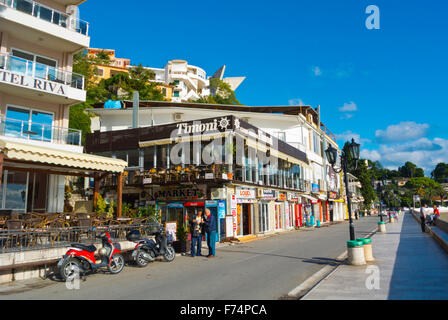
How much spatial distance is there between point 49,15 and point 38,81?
4.06m

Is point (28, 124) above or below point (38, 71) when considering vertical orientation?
below

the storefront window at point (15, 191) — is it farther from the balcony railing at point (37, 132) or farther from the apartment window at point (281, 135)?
the apartment window at point (281, 135)

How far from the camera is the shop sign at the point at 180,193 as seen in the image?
1977 cm

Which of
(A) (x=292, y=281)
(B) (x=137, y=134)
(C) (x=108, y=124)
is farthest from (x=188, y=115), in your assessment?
(A) (x=292, y=281)

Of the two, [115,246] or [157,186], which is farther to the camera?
[157,186]

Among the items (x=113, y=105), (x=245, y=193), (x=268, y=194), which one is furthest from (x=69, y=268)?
(x=113, y=105)

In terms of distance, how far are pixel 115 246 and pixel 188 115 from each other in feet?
87.1

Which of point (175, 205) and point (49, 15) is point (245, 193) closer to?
point (175, 205)

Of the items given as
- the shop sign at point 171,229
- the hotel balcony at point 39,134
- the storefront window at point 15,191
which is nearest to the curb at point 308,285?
the shop sign at point 171,229

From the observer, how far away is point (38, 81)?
16.9 meters

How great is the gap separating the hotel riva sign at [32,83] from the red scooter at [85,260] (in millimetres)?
11192

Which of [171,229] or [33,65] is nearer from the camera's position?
[171,229]

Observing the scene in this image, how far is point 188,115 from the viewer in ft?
116
